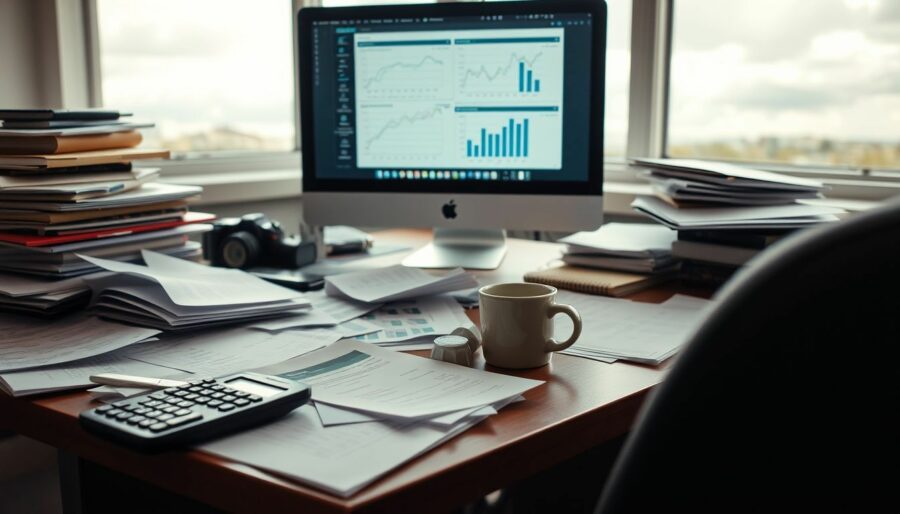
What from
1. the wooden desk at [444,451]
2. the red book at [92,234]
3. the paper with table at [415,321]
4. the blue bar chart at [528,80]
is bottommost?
the wooden desk at [444,451]

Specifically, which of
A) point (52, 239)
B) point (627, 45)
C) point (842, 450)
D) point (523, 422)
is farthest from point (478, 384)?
point (627, 45)

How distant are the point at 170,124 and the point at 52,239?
1.07 m

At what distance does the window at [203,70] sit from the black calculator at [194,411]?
135 centimetres

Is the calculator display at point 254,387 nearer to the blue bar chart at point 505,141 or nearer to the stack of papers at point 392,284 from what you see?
the stack of papers at point 392,284

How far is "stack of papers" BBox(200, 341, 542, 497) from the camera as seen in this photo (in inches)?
26.5

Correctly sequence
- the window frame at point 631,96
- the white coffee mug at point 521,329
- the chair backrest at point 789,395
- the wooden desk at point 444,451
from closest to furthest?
1. the chair backrest at point 789,395
2. the wooden desk at point 444,451
3. the white coffee mug at point 521,329
4. the window frame at point 631,96

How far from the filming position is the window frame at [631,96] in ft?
6.04

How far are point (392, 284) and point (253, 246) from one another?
1.15ft

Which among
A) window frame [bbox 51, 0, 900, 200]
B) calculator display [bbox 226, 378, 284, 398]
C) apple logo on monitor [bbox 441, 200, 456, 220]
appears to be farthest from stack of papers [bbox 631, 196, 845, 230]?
calculator display [bbox 226, 378, 284, 398]

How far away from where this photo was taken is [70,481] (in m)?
1.03

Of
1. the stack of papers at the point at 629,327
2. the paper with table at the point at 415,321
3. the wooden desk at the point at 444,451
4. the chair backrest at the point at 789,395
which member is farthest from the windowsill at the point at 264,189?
the chair backrest at the point at 789,395

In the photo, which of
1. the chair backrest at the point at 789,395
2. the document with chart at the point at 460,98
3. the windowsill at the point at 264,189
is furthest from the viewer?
the windowsill at the point at 264,189

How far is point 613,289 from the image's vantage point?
1325 millimetres

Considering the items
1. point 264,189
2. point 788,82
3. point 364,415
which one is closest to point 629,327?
point 364,415
